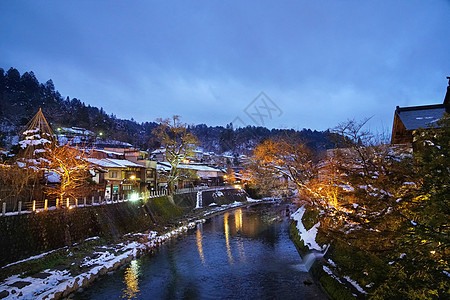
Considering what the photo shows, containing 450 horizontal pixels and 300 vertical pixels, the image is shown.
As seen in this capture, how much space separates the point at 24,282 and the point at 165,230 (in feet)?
47.2

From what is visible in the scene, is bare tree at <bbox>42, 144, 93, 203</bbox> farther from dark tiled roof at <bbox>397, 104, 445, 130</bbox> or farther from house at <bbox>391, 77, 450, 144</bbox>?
dark tiled roof at <bbox>397, 104, 445, 130</bbox>

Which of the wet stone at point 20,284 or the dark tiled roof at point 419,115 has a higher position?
the dark tiled roof at point 419,115

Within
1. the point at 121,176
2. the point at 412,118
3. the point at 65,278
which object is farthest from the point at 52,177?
the point at 412,118

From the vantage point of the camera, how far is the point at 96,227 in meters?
19.8

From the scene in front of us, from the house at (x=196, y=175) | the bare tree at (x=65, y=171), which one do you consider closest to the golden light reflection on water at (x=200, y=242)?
the bare tree at (x=65, y=171)

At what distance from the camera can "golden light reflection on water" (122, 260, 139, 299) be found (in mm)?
12070

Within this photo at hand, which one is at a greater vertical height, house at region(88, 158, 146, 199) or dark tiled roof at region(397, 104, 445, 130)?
dark tiled roof at region(397, 104, 445, 130)

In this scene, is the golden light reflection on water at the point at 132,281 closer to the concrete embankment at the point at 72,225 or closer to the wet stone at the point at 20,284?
the wet stone at the point at 20,284

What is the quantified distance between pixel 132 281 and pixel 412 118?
82.3 ft

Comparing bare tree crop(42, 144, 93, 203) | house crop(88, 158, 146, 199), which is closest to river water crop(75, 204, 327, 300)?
bare tree crop(42, 144, 93, 203)

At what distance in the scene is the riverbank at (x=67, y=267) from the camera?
10.9 m

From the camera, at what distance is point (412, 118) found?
22.2m

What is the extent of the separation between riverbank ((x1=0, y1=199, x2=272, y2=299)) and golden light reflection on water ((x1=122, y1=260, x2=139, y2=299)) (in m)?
0.84

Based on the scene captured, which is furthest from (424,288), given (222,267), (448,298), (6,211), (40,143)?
(40,143)
